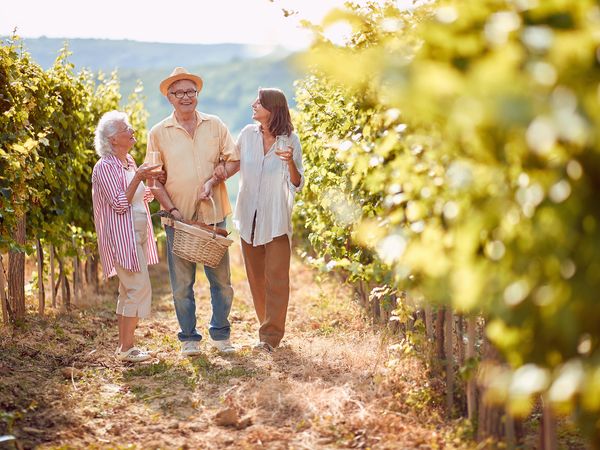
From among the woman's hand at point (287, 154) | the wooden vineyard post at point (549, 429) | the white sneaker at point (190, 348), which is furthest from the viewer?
the white sneaker at point (190, 348)

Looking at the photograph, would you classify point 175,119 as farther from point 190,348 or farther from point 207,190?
point 190,348

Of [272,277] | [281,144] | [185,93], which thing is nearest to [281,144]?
[281,144]

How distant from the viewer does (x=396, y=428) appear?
14.3ft

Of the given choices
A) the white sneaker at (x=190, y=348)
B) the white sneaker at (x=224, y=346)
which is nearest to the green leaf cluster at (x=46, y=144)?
the white sneaker at (x=190, y=348)

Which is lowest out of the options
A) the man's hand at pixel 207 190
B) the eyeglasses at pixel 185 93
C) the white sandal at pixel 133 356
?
the white sandal at pixel 133 356

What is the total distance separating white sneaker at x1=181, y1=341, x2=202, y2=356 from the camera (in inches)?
255

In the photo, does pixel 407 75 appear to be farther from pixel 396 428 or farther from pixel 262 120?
pixel 262 120

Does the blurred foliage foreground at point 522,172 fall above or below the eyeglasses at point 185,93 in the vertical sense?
below

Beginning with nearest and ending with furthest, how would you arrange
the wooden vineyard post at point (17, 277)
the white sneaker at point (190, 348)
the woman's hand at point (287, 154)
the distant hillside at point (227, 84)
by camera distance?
the woman's hand at point (287, 154)
the white sneaker at point (190, 348)
the wooden vineyard post at point (17, 277)
the distant hillside at point (227, 84)

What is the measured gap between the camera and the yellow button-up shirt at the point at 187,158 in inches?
257

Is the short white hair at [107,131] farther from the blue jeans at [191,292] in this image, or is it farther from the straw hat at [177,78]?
the blue jeans at [191,292]

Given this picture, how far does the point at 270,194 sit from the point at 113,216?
115cm

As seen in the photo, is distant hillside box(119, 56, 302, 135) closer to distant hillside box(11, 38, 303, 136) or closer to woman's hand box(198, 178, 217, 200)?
distant hillside box(11, 38, 303, 136)

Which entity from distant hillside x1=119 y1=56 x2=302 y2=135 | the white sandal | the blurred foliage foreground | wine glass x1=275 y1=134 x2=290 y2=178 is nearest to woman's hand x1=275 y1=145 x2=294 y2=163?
wine glass x1=275 y1=134 x2=290 y2=178
